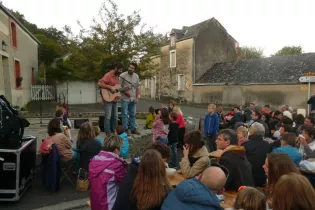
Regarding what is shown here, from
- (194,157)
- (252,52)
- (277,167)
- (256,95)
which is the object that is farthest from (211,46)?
(277,167)

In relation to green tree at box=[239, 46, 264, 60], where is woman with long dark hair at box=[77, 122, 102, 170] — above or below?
below

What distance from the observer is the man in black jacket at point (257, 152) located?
481 cm

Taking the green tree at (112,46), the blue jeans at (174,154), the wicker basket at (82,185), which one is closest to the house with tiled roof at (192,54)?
the green tree at (112,46)

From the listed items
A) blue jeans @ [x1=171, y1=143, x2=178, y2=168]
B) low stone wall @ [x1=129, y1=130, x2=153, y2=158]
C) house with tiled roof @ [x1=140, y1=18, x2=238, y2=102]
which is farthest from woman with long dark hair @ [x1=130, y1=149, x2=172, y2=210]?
house with tiled roof @ [x1=140, y1=18, x2=238, y2=102]

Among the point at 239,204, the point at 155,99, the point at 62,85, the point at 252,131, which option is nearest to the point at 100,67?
the point at 62,85

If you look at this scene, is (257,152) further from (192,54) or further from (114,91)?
(192,54)

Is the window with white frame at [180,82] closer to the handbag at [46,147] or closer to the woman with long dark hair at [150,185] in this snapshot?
the handbag at [46,147]

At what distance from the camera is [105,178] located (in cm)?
343

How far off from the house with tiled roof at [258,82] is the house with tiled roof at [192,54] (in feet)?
3.53

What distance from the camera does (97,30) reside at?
57.8 ft

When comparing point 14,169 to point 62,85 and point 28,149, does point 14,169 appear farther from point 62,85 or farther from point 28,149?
point 62,85

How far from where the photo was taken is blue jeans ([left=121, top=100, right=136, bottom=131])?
8234 mm

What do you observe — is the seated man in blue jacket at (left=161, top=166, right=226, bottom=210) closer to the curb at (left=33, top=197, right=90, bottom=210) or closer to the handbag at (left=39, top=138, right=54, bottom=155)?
the curb at (left=33, top=197, right=90, bottom=210)

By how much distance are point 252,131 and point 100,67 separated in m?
13.4
